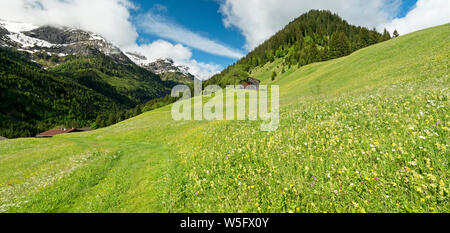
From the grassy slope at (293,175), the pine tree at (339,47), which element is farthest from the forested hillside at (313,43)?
the grassy slope at (293,175)

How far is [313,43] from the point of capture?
4269 inches

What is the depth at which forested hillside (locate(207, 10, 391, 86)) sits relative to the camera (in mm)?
98394

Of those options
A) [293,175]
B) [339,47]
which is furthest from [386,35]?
[293,175]

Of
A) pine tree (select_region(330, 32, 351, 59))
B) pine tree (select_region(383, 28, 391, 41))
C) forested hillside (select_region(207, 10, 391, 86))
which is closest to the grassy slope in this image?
forested hillside (select_region(207, 10, 391, 86))

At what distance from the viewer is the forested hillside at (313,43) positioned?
3874 inches

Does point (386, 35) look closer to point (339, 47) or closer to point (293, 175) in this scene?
point (339, 47)

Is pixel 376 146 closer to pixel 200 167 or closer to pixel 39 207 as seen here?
pixel 200 167

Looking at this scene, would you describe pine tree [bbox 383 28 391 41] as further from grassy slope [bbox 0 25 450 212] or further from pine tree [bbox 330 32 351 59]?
grassy slope [bbox 0 25 450 212]

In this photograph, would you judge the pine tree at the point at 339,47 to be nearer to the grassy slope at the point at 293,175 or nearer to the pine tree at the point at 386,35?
the pine tree at the point at 386,35
